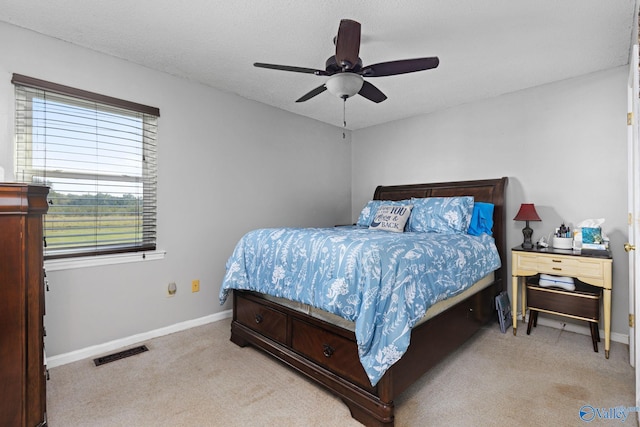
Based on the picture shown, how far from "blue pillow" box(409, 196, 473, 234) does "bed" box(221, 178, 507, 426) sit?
513 millimetres

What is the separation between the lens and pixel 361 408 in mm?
1750

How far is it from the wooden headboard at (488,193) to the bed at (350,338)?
30cm

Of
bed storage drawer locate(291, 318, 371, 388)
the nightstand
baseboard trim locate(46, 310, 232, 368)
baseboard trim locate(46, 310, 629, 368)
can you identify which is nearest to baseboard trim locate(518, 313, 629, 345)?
baseboard trim locate(46, 310, 629, 368)

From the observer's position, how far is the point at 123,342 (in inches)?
107

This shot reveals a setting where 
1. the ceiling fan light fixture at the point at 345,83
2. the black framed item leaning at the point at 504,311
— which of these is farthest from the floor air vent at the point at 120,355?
the black framed item leaning at the point at 504,311

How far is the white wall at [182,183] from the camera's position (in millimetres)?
2402

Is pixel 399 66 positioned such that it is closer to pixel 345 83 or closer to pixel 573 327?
pixel 345 83

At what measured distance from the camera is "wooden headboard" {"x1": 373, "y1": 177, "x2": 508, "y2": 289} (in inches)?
133

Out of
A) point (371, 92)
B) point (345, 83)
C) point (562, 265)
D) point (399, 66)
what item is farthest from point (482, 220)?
point (345, 83)

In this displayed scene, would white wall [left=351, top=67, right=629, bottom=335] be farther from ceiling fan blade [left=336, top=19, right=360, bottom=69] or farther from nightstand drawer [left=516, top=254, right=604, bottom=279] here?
ceiling fan blade [left=336, top=19, right=360, bottom=69]

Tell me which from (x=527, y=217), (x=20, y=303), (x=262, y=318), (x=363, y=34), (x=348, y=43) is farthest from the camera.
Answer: (x=527, y=217)

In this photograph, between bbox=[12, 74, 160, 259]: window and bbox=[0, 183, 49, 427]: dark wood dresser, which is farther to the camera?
bbox=[12, 74, 160, 259]: window

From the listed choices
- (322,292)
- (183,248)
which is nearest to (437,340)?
(322,292)

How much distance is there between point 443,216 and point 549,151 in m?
1.25
